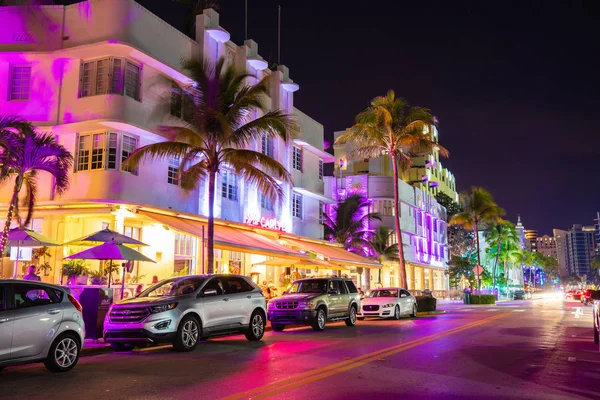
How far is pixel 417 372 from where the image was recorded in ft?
30.5

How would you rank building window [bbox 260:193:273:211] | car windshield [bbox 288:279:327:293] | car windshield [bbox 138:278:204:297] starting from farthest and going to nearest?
building window [bbox 260:193:273:211]
car windshield [bbox 288:279:327:293]
car windshield [bbox 138:278:204:297]

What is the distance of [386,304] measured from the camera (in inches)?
925

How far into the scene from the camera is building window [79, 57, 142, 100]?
2134 cm

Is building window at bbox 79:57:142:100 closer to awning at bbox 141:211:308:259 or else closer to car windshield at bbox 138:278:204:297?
awning at bbox 141:211:308:259

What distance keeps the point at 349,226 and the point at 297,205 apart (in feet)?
30.9

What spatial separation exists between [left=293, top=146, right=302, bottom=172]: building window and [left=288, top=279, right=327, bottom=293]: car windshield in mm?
16588

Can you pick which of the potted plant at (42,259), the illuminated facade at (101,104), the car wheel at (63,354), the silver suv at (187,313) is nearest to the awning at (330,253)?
the illuminated facade at (101,104)

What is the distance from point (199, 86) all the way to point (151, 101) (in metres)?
3.13


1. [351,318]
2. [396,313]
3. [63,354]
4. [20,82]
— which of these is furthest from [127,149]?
[63,354]

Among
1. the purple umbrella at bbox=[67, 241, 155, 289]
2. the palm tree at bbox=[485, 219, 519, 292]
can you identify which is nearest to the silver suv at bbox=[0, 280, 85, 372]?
the purple umbrella at bbox=[67, 241, 155, 289]

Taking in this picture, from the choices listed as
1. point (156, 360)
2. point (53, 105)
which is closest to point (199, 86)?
point (53, 105)

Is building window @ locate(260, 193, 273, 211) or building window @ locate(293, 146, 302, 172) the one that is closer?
building window @ locate(260, 193, 273, 211)

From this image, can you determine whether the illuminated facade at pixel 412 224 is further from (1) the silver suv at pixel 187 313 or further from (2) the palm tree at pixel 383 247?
(1) the silver suv at pixel 187 313

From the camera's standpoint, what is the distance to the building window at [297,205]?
115ft
